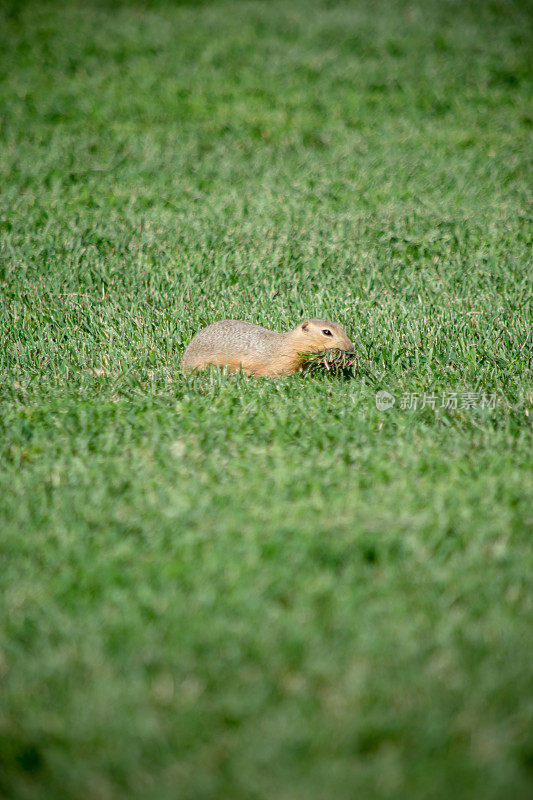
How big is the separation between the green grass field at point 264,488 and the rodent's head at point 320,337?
25cm

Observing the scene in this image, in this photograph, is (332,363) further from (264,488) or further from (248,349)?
(264,488)

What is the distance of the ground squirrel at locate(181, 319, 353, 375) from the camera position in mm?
4406

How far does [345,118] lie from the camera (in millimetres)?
11227

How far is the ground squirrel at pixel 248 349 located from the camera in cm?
441

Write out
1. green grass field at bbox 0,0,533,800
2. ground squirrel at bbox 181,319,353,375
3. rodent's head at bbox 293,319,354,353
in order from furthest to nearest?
ground squirrel at bbox 181,319,353,375
rodent's head at bbox 293,319,354,353
green grass field at bbox 0,0,533,800

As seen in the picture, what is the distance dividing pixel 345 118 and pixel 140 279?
6.47 metres

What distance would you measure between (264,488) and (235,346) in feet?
5.02

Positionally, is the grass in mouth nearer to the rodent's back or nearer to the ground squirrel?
the ground squirrel

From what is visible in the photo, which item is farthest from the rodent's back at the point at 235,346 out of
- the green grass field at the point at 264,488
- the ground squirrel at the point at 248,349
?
the green grass field at the point at 264,488

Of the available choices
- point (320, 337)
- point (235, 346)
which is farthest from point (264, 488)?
point (235, 346)

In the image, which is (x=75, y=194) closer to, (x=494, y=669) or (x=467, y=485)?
(x=467, y=485)

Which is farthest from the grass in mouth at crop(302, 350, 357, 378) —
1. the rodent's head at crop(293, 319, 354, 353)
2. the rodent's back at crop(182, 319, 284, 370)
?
the rodent's back at crop(182, 319, 284, 370)

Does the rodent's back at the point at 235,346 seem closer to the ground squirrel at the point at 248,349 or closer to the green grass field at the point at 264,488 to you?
the ground squirrel at the point at 248,349

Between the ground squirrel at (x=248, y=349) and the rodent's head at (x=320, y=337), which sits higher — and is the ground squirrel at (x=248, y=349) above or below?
below
